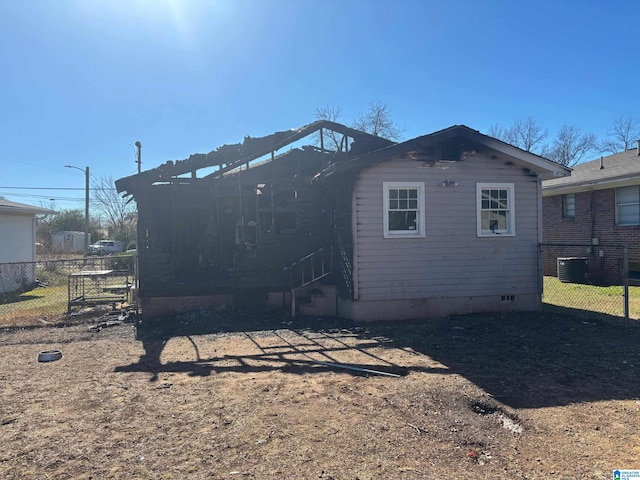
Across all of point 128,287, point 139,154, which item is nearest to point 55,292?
point 128,287

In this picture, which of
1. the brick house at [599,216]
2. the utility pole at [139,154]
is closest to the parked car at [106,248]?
the utility pole at [139,154]

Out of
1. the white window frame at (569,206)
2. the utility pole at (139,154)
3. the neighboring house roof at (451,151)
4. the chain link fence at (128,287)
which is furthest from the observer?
the utility pole at (139,154)

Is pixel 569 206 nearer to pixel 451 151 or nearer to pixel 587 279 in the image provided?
pixel 587 279

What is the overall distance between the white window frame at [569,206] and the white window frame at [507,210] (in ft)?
27.9

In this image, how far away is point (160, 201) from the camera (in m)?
11.1

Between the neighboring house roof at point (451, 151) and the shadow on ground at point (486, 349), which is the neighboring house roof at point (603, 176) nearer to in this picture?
the neighboring house roof at point (451, 151)

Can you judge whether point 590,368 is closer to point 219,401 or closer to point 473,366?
point 473,366

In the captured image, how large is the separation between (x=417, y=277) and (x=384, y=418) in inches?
215

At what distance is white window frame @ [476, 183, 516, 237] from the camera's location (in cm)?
967

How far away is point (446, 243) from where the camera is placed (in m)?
9.53

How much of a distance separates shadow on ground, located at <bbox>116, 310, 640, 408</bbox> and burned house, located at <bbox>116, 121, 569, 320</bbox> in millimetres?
663

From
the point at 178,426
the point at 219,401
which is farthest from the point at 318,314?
the point at 178,426

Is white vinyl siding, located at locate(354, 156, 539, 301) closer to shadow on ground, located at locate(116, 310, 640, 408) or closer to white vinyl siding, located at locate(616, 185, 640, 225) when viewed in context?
shadow on ground, located at locate(116, 310, 640, 408)

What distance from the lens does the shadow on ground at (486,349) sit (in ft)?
17.0
